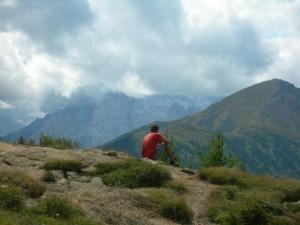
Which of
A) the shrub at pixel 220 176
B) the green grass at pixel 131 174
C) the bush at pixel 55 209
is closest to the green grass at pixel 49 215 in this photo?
the bush at pixel 55 209

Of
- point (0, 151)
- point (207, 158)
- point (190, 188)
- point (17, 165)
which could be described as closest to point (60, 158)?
point (17, 165)

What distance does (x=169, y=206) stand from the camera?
1644 cm

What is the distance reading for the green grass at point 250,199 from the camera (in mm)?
16391

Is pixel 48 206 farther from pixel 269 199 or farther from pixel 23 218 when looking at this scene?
pixel 269 199

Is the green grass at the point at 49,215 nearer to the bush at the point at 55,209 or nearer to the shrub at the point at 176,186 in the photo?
the bush at the point at 55,209

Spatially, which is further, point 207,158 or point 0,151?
point 207,158

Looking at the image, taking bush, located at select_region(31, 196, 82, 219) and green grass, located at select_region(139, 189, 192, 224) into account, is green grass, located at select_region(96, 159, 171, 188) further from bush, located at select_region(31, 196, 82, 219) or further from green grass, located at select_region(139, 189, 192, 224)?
bush, located at select_region(31, 196, 82, 219)

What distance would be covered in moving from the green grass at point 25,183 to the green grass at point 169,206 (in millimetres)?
3355

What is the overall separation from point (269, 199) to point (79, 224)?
8.76 m

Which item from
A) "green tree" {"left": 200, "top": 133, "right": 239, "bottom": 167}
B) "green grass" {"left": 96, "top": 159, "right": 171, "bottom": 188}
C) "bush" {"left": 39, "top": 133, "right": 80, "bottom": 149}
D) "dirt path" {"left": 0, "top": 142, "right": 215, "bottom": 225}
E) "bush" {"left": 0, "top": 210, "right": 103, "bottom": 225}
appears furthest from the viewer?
"green tree" {"left": 200, "top": 133, "right": 239, "bottom": 167}

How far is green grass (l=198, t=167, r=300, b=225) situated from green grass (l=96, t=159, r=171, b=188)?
2411 millimetres

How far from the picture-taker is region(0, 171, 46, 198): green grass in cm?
1534

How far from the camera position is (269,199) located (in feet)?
61.7

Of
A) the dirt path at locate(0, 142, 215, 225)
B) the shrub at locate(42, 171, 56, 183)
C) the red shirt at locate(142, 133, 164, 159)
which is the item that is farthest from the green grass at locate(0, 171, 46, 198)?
the red shirt at locate(142, 133, 164, 159)
